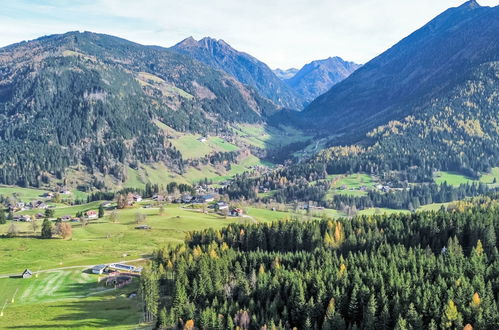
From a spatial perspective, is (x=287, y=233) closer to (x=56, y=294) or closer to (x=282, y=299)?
(x=282, y=299)

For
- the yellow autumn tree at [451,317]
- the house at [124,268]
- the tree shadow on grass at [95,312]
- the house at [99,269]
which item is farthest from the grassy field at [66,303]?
the yellow autumn tree at [451,317]

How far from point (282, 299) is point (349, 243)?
50.8 metres

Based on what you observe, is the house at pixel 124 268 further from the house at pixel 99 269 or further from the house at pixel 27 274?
the house at pixel 27 274

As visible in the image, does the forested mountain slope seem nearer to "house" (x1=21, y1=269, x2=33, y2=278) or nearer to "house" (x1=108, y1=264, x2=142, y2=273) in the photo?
"house" (x1=108, y1=264, x2=142, y2=273)

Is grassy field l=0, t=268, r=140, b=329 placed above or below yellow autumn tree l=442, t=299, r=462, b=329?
below

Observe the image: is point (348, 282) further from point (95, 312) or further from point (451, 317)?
point (95, 312)

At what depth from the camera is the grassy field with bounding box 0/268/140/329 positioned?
115500mm

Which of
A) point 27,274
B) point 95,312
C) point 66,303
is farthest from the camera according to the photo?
point 27,274

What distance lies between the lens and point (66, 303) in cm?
13325

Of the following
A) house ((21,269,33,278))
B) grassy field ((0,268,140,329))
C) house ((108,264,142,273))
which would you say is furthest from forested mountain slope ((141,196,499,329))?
house ((21,269,33,278))

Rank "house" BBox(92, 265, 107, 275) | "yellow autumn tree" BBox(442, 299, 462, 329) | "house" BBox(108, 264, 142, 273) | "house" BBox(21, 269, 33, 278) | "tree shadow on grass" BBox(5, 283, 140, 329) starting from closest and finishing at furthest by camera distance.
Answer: "yellow autumn tree" BBox(442, 299, 462, 329), "tree shadow on grass" BBox(5, 283, 140, 329), "house" BBox(21, 269, 33, 278), "house" BBox(108, 264, 142, 273), "house" BBox(92, 265, 107, 275)

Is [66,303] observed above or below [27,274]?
below

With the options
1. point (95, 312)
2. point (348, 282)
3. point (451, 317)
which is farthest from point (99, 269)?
point (451, 317)

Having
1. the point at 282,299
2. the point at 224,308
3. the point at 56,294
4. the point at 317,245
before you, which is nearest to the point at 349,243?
the point at 317,245
